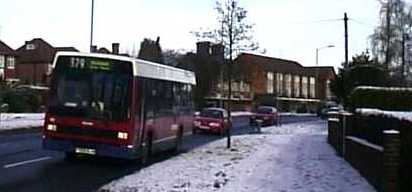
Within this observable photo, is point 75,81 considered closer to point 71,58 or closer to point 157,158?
point 71,58

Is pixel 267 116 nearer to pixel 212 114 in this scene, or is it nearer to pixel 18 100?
pixel 212 114

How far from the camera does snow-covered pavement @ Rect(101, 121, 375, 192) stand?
1471cm

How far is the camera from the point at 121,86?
762 inches

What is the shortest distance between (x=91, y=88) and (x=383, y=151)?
852 cm

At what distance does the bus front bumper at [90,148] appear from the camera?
19.1 meters

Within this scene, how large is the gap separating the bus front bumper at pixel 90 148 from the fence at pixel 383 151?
556 centimetres

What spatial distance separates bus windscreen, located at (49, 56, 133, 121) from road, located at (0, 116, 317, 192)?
138 centimetres

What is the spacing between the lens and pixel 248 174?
17266 mm

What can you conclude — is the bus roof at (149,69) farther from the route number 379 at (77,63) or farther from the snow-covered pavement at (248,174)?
the snow-covered pavement at (248,174)

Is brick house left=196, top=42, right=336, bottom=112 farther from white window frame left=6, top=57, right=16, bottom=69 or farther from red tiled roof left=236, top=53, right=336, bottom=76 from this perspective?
white window frame left=6, top=57, right=16, bottom=69

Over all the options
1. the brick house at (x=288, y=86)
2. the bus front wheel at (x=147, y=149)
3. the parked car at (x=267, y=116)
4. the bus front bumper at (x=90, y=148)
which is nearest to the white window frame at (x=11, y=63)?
the brick house at (x=288, y=86)

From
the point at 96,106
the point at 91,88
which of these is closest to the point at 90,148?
the point at 96,106

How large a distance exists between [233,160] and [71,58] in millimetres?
5567

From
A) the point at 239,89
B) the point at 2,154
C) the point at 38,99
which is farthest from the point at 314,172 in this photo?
the point at 239,89
